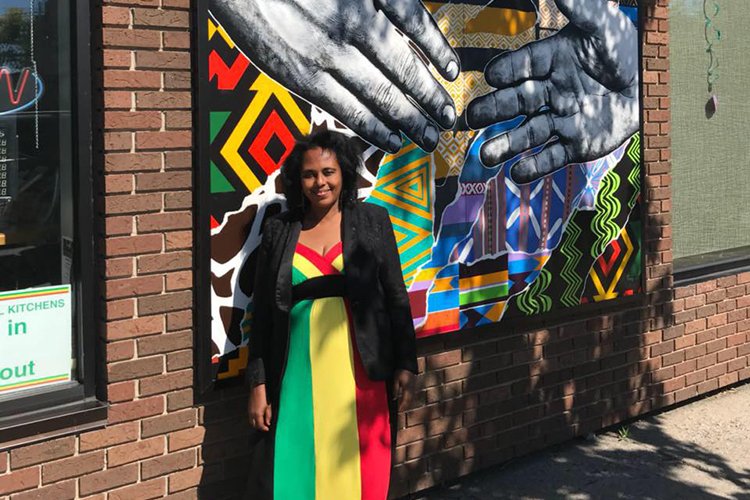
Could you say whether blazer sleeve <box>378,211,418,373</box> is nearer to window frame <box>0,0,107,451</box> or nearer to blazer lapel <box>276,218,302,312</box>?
blazer lapel <box>276,218,302,312</box>

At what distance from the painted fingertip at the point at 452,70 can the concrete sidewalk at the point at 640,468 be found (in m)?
2.34

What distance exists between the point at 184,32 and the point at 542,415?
3287 mm

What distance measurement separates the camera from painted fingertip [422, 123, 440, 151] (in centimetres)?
512

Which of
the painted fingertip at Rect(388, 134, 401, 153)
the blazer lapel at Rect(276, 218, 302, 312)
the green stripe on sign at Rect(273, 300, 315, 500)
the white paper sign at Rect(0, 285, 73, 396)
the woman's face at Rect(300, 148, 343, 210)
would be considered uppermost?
the painted fingertip at Rect(388, 134, 401, 153)

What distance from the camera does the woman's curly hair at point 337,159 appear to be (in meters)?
4.18

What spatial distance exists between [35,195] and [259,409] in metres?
1.31

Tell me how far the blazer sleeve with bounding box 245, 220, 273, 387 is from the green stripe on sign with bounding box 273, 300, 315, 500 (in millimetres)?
112

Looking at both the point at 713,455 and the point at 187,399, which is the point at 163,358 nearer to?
the point at 187,399

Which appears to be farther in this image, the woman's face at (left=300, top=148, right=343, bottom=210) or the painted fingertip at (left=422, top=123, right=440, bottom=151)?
the painted fingertip at (left=422, top=123, right=440, bottom=151)

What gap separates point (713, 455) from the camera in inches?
237

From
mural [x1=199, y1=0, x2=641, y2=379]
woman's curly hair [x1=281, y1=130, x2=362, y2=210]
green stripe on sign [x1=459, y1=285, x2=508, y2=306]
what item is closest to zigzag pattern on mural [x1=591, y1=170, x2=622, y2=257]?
mural [x1=199, y1=0, x2=641, y2=379]

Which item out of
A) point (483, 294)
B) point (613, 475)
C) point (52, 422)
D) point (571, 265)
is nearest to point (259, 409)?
point (52, 422)

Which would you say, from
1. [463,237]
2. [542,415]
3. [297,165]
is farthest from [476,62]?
[542,415]

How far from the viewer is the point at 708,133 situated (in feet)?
24.3
